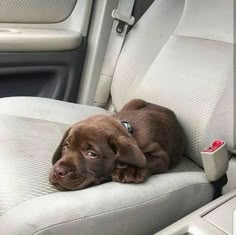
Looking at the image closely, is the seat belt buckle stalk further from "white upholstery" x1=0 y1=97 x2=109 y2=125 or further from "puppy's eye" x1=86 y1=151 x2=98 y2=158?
"white upholstery" x1=0 y1=97 x2=109 y2=125

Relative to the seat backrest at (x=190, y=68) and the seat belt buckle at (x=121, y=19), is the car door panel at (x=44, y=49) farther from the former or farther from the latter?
the seat backrest at (x=190, y=68)

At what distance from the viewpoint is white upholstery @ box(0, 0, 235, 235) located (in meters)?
1.40

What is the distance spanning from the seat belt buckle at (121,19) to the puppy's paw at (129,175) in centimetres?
104

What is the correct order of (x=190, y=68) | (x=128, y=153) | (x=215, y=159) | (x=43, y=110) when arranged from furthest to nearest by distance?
(x=43, y=110), (x=190, y=68), (x=215, y=159), (x=128, y=153)

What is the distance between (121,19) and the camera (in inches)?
96.1

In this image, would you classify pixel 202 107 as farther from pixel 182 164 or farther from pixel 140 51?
pixel 140 51

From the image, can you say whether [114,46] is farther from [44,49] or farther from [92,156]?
[92,156]

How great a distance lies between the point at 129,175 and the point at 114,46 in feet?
3.49

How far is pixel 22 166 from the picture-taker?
5.23 feet

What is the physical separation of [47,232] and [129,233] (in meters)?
0.26

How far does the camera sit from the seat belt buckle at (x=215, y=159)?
1641mm

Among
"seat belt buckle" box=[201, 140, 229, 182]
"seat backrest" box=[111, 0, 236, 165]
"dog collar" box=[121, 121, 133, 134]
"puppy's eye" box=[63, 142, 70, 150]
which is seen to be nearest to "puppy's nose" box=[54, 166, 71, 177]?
"puppy's eye" box=[63, 142, 70, 150]

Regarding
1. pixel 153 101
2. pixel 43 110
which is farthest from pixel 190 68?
pixel 43 110

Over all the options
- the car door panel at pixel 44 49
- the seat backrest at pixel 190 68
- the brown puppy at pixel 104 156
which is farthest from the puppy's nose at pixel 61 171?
the car door panel at pixel 44 49
